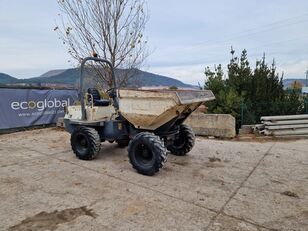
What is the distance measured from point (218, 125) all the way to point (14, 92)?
22.8ft

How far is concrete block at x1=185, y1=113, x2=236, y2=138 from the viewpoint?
8133mm

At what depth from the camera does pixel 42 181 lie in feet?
14.4

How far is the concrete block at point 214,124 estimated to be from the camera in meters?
8.13

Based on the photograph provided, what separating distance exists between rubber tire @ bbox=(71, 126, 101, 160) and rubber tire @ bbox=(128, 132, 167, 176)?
3.15 ft

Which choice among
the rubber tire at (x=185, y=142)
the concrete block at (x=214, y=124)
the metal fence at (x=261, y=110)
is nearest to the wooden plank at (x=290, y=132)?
the metal fence at (x=261, y=110)

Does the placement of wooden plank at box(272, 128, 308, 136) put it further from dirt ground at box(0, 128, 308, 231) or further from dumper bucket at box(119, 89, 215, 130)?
dumper bucket at box(119, 89, 215, 130)

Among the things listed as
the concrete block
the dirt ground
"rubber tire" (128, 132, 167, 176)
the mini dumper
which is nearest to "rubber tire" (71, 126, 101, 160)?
the mini dumper

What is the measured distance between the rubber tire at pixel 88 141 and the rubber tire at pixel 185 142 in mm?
1589

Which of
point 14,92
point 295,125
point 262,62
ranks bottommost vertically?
point 295,125

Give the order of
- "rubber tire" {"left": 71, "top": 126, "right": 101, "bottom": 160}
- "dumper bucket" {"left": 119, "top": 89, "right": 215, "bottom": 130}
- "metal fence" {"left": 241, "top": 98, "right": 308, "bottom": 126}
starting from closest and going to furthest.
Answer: "dumper bucket" {"left": 119, "top": 89, "right": 215, "bottom": 130}
"rubber tire" {"left": 71, "top": 126, "right": 101, "bottom": 160}
"metal fence" {"left": 241, "top": 98, "right": 308, "bottom": 126}

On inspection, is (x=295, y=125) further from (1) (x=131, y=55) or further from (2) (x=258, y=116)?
(1) (x=131, y=55)

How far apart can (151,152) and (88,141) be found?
4.93 ft

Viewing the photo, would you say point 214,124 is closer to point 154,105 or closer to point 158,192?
point 154,105

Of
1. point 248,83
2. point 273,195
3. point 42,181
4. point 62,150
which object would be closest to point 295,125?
point 248,83
